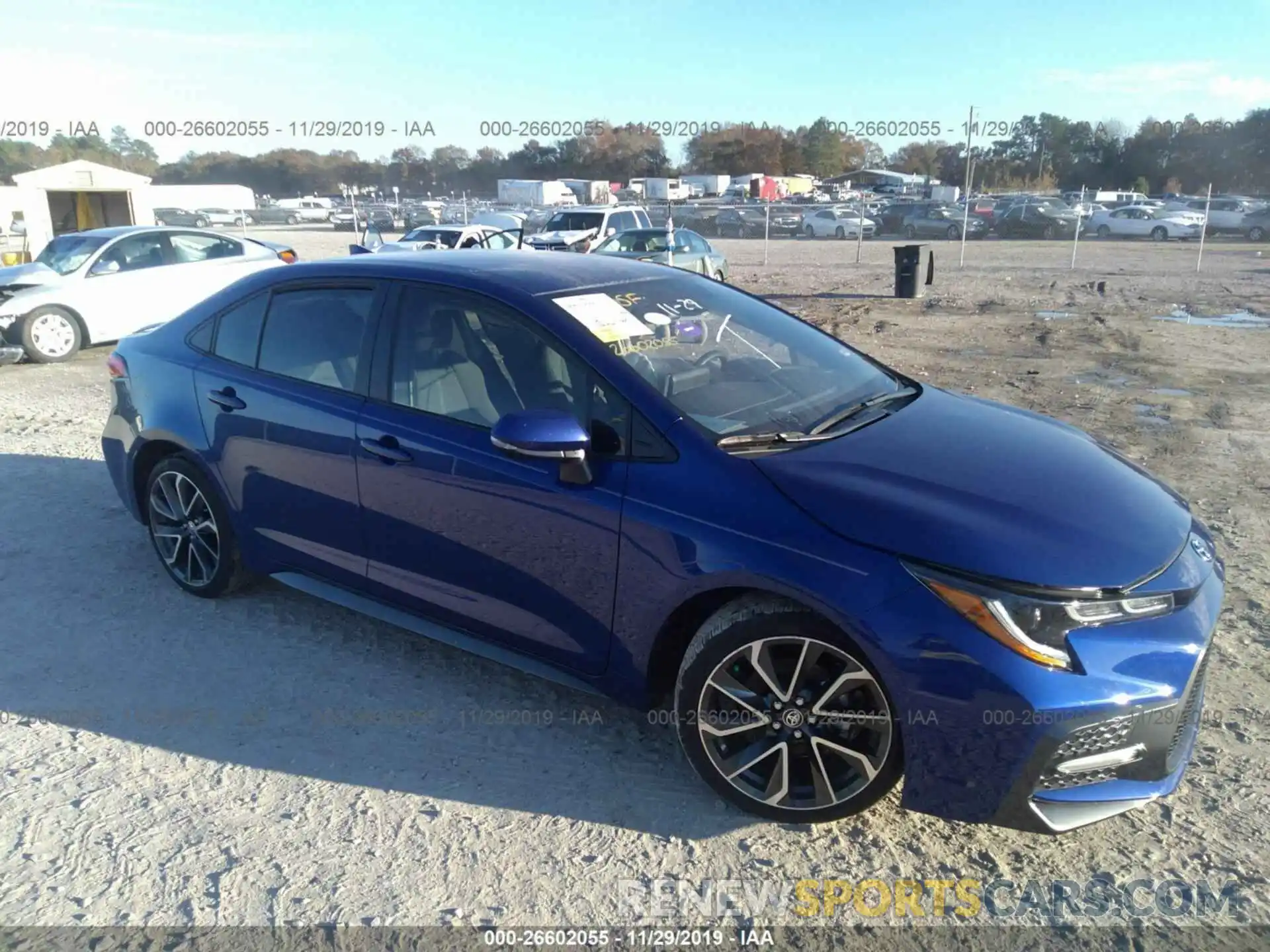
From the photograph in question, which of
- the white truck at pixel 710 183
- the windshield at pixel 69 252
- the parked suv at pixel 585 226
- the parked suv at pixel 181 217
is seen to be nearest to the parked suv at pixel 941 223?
the parked suv at pixel 585 226

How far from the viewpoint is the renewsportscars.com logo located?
8.53 ft

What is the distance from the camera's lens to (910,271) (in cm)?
1703

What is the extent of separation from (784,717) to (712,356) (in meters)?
1.41

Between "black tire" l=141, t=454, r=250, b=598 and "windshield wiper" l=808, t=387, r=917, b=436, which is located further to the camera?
"black tire" l=141, t=454, r=250, b=598

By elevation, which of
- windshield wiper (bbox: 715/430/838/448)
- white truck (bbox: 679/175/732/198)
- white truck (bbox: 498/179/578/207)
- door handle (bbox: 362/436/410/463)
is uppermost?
white truck (bbox: 679/175/732/198)

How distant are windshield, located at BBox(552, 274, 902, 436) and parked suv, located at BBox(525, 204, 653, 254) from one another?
16356 millimetres

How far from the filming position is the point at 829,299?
1755 centimetres

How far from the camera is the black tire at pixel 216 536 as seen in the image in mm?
4387

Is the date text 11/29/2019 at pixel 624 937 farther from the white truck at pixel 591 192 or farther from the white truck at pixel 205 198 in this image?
the white truck at pixel 591 192

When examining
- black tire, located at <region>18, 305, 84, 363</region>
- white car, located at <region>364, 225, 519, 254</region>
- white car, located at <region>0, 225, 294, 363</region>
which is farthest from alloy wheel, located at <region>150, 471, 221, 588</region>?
white car, located at <region>364, 225, 519, 254</region>

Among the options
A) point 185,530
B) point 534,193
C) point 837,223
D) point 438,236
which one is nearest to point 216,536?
point 185,530

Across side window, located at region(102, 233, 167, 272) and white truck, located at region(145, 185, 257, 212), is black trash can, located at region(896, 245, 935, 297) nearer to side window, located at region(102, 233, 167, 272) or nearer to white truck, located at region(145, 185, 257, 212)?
side window, located at region(102, 233, 167, 272)

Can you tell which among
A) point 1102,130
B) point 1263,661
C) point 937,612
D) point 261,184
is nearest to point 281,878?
point 937,612

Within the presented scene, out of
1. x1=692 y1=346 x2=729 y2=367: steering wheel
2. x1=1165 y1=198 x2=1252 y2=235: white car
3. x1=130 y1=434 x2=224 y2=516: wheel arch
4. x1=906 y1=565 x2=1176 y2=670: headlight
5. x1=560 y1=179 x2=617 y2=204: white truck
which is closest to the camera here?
x1=906 y1=565 x2=1176 y2=670: headlight
